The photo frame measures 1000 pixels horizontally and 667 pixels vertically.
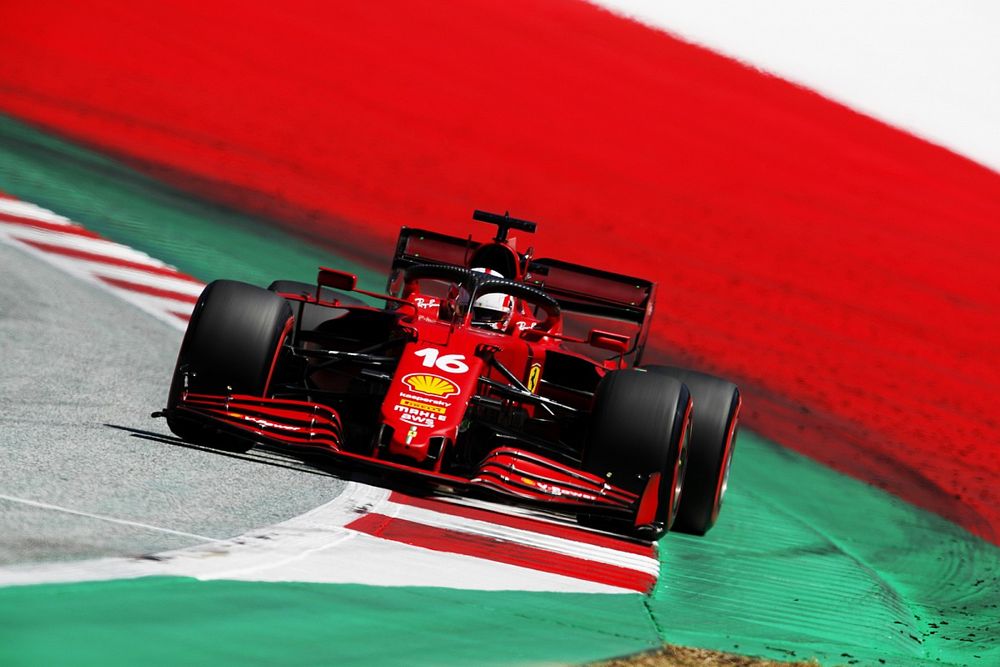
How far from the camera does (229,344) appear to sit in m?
6.93

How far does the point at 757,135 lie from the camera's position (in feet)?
80.6

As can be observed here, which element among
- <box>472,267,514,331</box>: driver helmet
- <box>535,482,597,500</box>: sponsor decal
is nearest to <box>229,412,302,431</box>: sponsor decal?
<box>535,482,597,500</box>: sponsor decal

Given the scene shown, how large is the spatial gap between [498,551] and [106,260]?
807cm

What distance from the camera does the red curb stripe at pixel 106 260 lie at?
13.2 meters

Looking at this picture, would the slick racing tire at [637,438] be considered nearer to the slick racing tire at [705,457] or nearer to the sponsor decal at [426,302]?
the slick racing tire at [705,457]

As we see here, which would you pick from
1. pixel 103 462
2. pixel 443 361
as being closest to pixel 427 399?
pixel 443 361

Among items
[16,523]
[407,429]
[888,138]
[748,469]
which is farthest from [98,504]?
[888,138]

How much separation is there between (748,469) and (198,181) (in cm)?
945

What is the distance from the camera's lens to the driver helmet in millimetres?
8172

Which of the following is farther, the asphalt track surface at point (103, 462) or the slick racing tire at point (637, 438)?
the slick racing tire at point (637, 438)

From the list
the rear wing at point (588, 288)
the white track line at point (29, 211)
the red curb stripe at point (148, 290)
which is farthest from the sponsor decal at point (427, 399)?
the white track line at point (29, 211)

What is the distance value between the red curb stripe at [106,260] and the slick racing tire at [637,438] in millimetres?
7554

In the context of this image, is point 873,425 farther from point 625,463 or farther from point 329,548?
point 329,548

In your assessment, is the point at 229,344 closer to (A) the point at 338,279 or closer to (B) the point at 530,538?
Answer: (A) the point at 338,279
